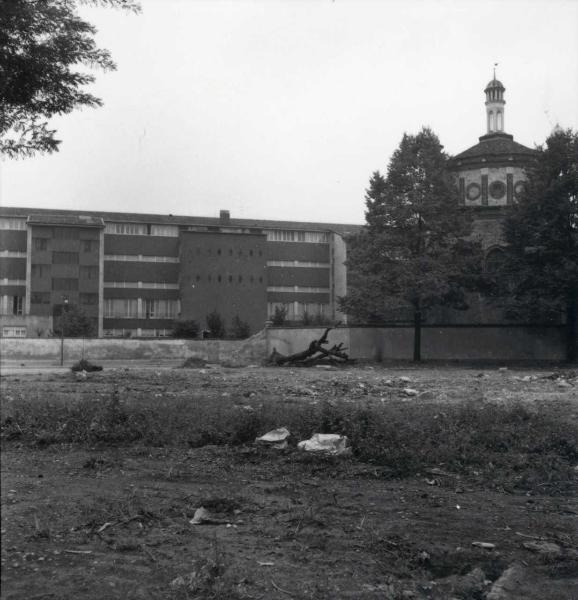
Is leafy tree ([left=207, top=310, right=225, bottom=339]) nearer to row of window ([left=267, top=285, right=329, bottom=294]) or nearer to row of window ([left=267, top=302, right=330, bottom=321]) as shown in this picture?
row of window ([left=267, top=302, right=330, bottom=321])

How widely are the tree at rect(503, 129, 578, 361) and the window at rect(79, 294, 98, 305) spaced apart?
37194mm

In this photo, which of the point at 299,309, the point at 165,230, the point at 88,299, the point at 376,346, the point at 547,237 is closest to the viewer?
the point at 547,237

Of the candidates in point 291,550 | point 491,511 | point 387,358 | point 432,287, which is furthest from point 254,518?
point 387,358

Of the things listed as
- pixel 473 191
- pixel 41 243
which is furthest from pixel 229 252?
pixel 473 191

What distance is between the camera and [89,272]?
188ft

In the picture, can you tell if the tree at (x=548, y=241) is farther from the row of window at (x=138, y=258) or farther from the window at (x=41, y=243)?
the window at (x=41, y=243)

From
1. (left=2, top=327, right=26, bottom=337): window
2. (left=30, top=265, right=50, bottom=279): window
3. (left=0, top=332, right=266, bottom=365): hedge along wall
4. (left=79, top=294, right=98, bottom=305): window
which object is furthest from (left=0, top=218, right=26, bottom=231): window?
(left=2, top=327, right=26, bottom=337): window

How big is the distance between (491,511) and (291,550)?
6.96 feet

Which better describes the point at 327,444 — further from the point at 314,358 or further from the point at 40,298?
the point at 40,298

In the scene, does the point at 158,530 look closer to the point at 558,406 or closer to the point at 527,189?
the point at 558,406

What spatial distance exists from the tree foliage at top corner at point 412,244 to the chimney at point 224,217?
31862 millimetres

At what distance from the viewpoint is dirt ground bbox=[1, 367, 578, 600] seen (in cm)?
359

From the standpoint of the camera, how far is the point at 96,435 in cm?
738

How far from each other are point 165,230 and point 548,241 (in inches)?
1588
